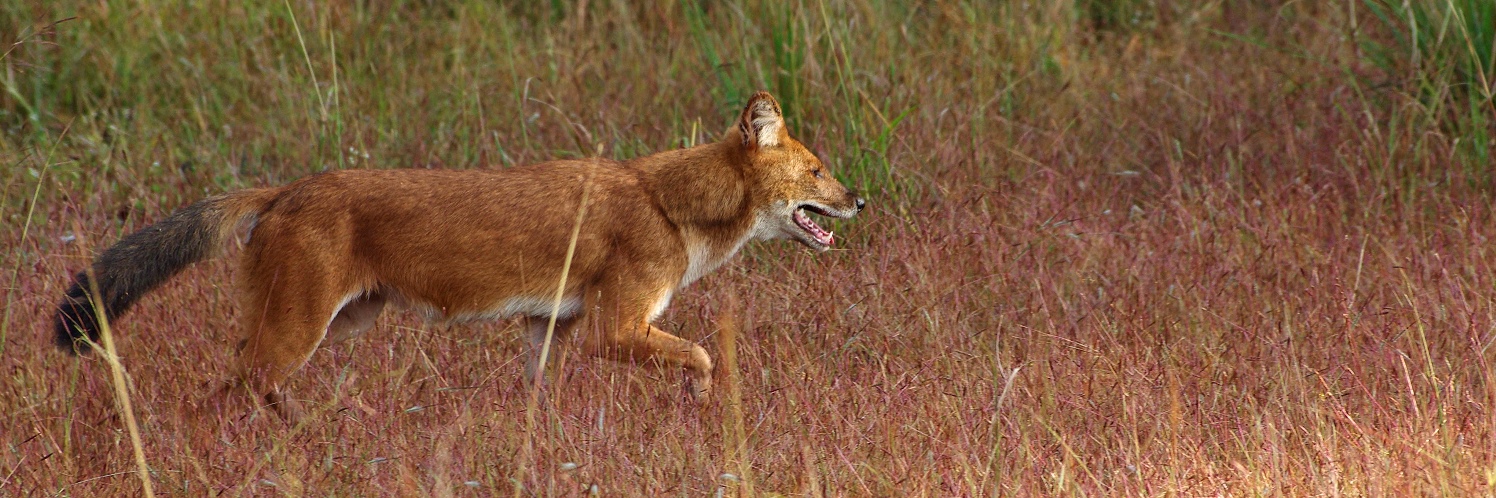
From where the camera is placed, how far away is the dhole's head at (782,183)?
5.29 meters

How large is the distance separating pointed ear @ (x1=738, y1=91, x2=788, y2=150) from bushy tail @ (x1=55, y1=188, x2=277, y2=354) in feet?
4.96

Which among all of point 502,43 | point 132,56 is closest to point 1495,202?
point 502,43

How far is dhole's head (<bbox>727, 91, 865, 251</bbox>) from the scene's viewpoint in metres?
5.29

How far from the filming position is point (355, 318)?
201 inches

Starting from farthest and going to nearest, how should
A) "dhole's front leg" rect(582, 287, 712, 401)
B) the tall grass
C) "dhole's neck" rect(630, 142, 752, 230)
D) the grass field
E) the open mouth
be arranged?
the tall grass, the open mouth, "dhole's neck" rect(630, 142, 752, 230), "dhole's front leg" rect(582, 287, 712, 401), the grass field

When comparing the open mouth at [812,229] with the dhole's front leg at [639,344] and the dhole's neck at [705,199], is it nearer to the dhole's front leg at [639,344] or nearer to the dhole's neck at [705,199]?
the dhole's neck at [705,199]

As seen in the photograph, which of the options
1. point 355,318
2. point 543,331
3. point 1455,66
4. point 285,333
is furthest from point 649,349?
point 1455,66

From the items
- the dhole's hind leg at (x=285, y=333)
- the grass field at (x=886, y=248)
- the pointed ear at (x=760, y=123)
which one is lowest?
the grass field at (x=886, y=248)

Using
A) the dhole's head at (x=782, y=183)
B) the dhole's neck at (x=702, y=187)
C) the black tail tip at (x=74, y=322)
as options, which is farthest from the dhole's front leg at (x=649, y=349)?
the black tail tip at (x=74, y=322)

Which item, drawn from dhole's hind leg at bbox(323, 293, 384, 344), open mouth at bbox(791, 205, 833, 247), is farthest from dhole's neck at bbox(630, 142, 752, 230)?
dhole's hind leg at bbox(323, 293, 384, 344)

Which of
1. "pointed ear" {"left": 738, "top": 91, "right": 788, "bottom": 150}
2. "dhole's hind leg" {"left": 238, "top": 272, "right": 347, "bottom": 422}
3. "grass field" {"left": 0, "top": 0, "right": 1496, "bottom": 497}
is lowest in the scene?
"grass field" {"left": 0, "top": 0, "right": 1496, "bottom": 497}

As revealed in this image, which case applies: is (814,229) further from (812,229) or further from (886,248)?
(886,248)

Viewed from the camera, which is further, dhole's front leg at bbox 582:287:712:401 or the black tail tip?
dhole's front leg at bbox 582:287:712:401

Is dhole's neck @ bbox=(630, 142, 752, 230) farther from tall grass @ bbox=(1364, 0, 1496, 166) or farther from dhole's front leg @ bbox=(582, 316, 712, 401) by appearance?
tall grass @ bbox=(1364, 0, 1496, 166)
